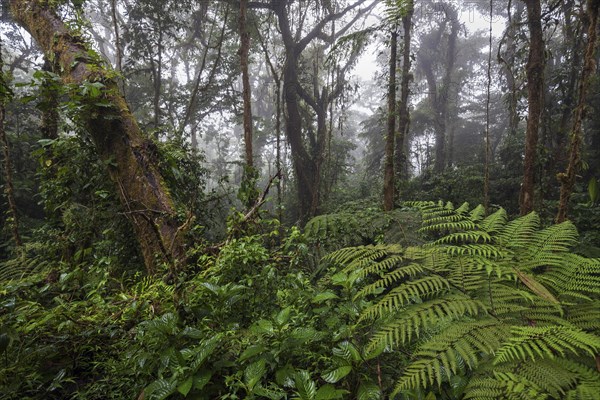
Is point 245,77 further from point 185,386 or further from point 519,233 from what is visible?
point 185,386

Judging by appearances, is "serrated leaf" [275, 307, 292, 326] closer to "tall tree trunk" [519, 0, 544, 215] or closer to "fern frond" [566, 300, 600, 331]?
"fern frond" [566, 300, 600, 331]

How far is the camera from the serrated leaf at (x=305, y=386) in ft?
4.39

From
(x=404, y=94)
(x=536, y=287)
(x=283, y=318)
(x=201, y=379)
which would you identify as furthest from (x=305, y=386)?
(x=404, y=94)

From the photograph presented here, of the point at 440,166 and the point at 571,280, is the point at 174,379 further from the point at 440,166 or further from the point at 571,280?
the point at 440,166

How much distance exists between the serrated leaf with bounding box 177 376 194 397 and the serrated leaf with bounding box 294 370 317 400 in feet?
1.69

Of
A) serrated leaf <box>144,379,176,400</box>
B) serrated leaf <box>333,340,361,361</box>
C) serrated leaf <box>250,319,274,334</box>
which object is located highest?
serrated leaf <box>250,319,274,334</box>

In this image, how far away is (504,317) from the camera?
141 centimetres

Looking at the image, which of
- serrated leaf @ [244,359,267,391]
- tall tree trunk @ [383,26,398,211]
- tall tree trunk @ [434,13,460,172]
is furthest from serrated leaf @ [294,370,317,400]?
tall tree trunk @ [434,13,460,172]

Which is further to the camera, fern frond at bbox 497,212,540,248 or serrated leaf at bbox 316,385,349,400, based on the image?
fern frond at bbox 497,212,540,248

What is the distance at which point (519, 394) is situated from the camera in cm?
103

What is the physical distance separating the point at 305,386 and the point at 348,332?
403mm

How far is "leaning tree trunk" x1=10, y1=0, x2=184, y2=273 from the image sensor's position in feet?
10.9

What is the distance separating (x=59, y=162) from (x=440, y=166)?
17.6 metres

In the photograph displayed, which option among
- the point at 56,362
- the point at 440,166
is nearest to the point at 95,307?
the point at 56,362
